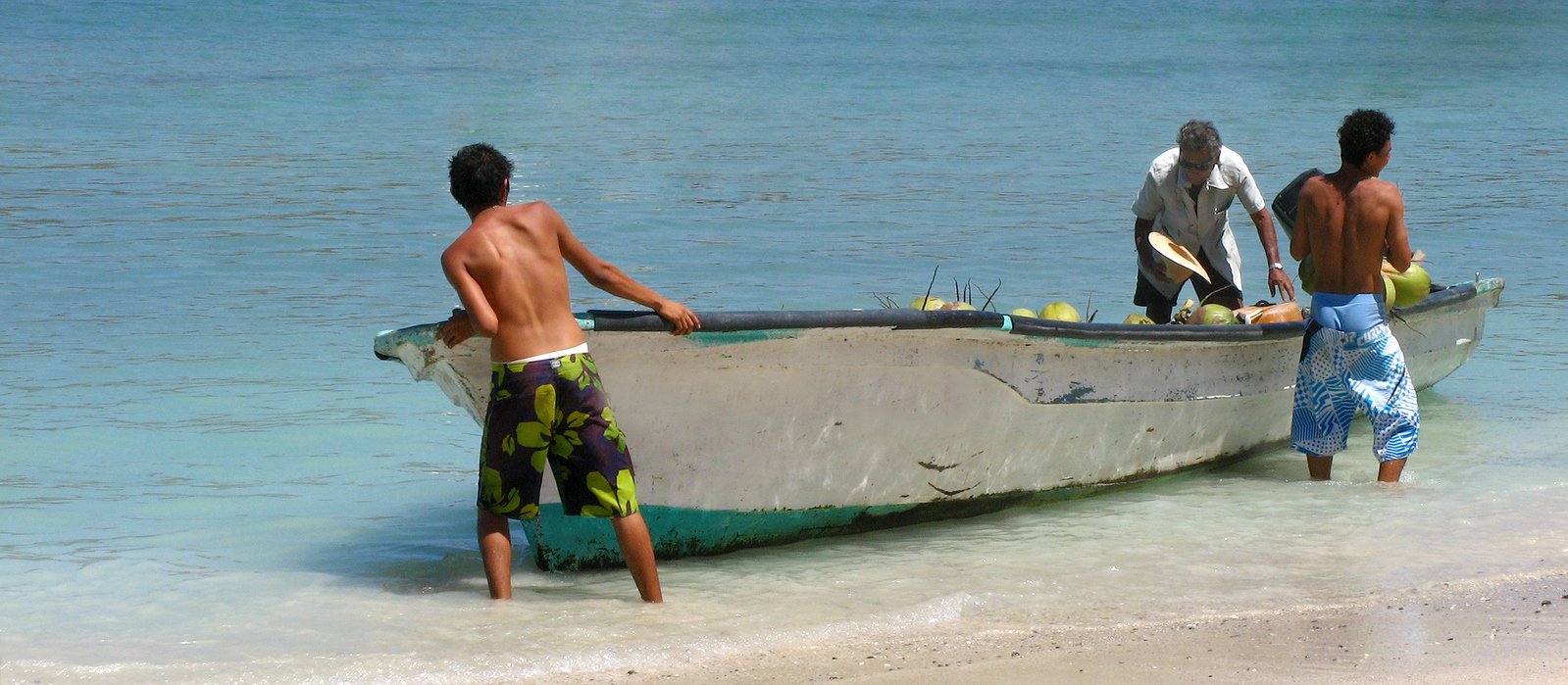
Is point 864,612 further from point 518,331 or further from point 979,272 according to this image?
point 979,272

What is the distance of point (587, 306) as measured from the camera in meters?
11.5

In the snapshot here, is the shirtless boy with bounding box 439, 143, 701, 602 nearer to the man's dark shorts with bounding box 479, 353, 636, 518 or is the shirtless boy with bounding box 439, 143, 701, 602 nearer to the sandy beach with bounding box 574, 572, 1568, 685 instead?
the man's dark shorts with bounding box 479, 353, 636, 518

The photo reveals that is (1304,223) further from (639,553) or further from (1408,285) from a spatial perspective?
(639,553)

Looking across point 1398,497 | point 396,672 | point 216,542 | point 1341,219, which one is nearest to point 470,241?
point 396,672

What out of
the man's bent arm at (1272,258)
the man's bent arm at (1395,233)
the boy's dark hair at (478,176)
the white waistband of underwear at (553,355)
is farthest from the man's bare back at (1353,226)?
the boy's dark hair at (478,176)

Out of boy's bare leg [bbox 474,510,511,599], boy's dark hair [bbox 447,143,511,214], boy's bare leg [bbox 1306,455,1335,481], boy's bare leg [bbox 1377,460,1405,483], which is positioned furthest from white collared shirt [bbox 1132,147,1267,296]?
boy's bare leg [bbox 474,510,511,599]

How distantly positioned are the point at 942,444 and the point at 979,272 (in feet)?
25.3

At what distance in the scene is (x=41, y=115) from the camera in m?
25.1

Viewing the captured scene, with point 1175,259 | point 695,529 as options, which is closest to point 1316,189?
point 1175,259

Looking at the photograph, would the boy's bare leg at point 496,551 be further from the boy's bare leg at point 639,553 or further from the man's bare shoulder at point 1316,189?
the man's bare shoulder at point 1316,189

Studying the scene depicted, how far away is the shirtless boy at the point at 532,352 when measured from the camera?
4770mm

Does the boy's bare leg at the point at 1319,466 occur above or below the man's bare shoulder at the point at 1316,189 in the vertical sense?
below

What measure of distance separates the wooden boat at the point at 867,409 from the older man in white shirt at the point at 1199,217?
0.57 metres

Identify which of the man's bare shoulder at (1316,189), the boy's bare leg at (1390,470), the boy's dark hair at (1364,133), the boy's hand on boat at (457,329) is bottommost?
the boy's bare leg at (1390,470)
